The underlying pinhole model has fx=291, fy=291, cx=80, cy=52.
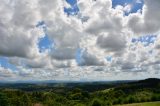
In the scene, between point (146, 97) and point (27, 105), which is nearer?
point (146, 97)

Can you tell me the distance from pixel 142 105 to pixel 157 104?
6.35 metres

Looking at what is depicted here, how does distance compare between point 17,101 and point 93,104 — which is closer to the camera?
point 93,104

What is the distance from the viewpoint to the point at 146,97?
159750mm

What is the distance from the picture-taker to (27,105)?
199375mm

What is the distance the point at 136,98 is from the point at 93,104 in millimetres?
23910

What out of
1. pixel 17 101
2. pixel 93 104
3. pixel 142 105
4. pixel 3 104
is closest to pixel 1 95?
pixel 3 104

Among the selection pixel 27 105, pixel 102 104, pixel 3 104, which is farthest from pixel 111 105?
pixel 27 105

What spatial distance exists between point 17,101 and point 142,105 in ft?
321

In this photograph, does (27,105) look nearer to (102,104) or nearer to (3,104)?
(3,104)

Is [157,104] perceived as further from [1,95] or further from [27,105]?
[27,105]

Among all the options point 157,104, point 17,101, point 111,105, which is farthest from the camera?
point 17,101

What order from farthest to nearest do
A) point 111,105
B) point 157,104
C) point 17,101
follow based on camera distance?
point 17,101, point 111,105, point 157,104

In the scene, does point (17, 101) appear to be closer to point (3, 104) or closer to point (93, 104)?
point (3, 104)

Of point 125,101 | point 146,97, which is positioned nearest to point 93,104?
point 125,101
